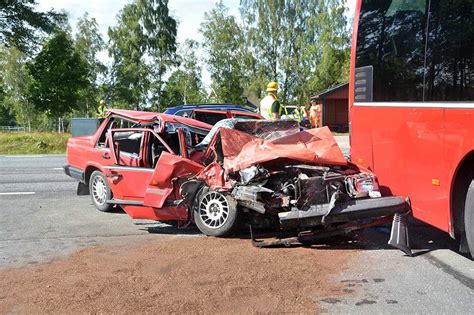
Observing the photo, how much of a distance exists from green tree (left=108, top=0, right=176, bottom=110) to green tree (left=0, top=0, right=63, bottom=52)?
21257mm

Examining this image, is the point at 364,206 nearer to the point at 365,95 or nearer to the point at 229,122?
the point at 365,95

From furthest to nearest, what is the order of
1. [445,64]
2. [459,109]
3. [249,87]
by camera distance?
[249,87] → [445,64] → [459,109]

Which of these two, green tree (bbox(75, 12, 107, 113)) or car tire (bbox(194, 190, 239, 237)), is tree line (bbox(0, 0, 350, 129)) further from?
car tire (bbox(194, 190, 239, 237))

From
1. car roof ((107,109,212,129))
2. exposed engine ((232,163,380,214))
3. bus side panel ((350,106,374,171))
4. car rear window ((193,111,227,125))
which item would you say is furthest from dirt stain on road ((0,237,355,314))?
car rear window ((193,111,227,125))

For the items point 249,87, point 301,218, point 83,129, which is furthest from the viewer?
point 249,87

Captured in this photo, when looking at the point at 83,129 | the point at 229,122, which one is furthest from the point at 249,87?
the point at 229,122

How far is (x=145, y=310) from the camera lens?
402 cm

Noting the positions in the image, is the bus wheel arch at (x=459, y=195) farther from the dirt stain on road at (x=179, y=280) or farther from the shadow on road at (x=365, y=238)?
the dirt stain on road at (x=179, y=280)

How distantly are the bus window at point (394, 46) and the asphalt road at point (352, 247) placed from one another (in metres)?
1.86

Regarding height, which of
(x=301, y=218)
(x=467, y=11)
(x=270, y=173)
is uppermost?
(x=467, y=11)

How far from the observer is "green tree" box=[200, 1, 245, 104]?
4734 cm

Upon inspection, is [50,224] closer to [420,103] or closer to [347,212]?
[347,212]

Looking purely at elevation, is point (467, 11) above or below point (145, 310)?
above

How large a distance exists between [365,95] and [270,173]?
194cm
